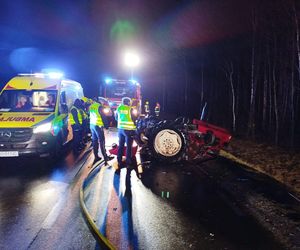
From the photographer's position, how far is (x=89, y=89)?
50.3 meters

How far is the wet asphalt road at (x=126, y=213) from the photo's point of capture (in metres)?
4.20

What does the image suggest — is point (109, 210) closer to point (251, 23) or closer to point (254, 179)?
point (254, 179)

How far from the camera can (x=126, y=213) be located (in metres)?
5.16

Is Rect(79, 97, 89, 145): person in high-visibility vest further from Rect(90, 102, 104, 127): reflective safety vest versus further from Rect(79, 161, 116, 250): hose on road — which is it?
Rect(79, 161, 116, 250): hose on road

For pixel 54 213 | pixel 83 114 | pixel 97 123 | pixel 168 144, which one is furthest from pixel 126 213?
pixel 83 114

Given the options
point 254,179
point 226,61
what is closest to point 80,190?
point 254,179

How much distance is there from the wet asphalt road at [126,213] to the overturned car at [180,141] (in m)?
0.97

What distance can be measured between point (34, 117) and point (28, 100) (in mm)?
1234

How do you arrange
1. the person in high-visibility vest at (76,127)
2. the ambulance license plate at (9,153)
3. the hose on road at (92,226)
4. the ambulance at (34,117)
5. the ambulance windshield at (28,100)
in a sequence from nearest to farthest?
1. the hose on road at (92,226)
2. the ambulance license plate at (9,153)
3. the ambulance at (34,117)
4. the ambulance windshield at (28,100)
5. the person in high-visibility vest at (76,127)

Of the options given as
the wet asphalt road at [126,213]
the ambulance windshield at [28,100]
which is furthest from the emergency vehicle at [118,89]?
the wet asphalt road at [126,213]

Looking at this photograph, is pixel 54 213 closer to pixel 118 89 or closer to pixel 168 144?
pixel 168 144

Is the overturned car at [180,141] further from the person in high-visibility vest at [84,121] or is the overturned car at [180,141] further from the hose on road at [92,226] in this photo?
the person in high-visibility vest at [84,121]

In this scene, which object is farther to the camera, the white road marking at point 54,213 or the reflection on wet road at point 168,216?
the white road marking at point 54,213

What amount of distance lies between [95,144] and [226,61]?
10273mm
